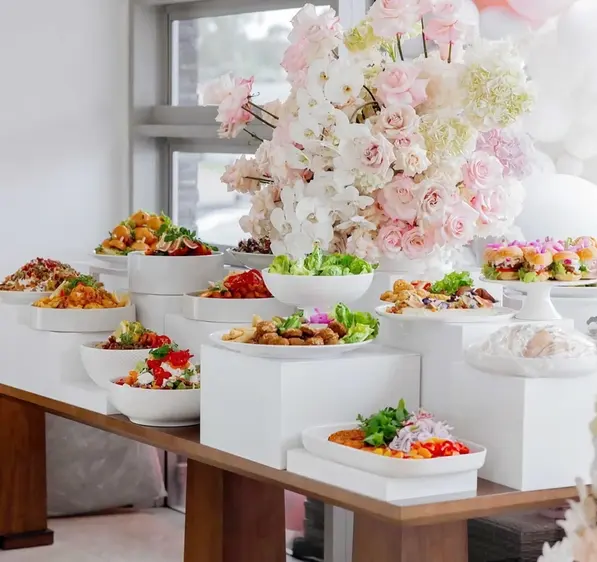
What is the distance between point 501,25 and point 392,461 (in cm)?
142

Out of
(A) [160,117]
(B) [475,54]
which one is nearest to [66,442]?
(A) [160,117]

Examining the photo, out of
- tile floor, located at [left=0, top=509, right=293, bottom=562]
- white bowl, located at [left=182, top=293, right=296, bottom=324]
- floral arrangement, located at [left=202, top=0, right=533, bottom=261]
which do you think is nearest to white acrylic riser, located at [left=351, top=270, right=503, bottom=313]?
floral arrangement, located at [left=202, top=0, right=533, bottom=261]

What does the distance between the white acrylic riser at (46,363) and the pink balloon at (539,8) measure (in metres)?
1.30

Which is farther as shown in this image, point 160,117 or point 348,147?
point 160,117

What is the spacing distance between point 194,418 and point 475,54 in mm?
980

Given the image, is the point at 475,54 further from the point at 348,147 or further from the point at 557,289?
the point at 557,289

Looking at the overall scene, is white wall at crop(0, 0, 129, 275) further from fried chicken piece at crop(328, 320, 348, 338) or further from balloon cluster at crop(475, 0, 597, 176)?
fried chicken piece at crop(328, 320, 348, 338)

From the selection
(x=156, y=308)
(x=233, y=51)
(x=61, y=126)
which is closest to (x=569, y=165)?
(x=156, y=308)

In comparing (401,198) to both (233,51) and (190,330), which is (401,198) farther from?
(233,51)

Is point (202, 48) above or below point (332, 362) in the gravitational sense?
above

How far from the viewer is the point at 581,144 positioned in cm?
302

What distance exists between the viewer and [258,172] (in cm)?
317

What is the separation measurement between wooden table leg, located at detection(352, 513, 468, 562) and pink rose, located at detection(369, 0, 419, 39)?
106 cm

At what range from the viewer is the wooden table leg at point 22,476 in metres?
3.81
